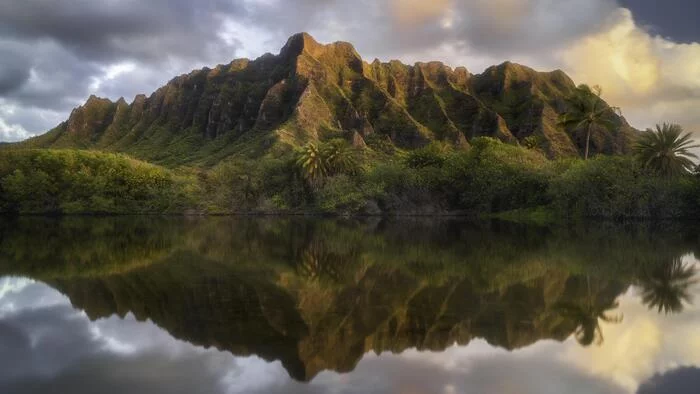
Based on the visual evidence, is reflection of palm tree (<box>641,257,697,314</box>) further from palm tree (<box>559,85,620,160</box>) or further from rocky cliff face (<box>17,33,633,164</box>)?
rocky cliff face (<box>17,33,633,164</box>)

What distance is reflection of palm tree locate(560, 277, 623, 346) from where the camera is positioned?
11.3m

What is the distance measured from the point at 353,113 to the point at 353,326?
487 ft

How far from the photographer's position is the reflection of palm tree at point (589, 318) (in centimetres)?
1128

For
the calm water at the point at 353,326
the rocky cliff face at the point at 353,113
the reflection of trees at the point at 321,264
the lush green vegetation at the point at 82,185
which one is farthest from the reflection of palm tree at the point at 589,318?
the rocky cliff face at the point at 353,113

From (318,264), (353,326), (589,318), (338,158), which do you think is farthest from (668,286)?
(338,158)

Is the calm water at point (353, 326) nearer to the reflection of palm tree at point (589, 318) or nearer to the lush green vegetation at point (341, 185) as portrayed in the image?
the reflection of palm tree at point (589, 318)

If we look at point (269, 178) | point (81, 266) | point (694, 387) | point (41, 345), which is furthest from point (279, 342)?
point (269, 178)

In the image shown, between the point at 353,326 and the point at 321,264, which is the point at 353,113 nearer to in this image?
the point at 321,264

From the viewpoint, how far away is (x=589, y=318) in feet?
42.0

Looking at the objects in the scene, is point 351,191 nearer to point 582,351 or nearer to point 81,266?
point 81,266

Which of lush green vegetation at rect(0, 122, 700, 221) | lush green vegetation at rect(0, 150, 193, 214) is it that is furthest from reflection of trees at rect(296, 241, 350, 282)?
lush green vegetation at rect(0, 150, 193, 214)

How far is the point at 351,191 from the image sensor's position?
76.7 metres

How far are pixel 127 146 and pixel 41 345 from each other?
18680cm

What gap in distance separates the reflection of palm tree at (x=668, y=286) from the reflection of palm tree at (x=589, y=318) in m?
1.27
